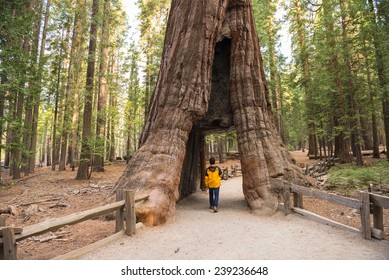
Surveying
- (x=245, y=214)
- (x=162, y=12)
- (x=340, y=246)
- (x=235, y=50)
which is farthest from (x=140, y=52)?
(x=340, y=246)

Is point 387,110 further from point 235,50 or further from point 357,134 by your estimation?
point 235,50

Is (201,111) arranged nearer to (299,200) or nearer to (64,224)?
(299,200)

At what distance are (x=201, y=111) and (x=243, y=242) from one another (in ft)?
15.7

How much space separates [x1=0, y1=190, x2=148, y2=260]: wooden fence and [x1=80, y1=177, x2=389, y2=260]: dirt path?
47cm

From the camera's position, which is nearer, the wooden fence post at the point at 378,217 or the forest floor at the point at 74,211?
the wooden fence post at the point at 378,217

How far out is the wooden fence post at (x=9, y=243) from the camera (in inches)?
132

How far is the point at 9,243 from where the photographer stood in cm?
336

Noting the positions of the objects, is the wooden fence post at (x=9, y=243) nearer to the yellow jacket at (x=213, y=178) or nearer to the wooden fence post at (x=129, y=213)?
the wooden fence post at (x=129, y=213)

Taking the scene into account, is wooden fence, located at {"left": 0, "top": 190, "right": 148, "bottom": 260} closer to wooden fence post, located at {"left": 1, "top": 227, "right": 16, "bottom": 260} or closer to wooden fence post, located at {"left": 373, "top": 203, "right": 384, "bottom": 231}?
wooden fence post, located at {"left": 1, "top": 227, "right": 16, "bottom": 260}

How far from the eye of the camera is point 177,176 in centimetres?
795

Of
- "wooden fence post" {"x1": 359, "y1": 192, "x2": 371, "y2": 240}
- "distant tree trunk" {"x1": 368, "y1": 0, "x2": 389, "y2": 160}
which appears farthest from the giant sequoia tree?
"distant tree trunk" {"x1": 368, "y1": 0, "x2": 389, "y2": 160}

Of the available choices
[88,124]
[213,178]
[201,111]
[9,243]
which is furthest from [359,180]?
[88,124]

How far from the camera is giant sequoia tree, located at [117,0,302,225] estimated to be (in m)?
7.68

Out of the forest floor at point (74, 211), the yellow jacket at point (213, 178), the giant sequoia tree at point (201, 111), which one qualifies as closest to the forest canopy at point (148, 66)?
the forest floor at point (74, 211)
